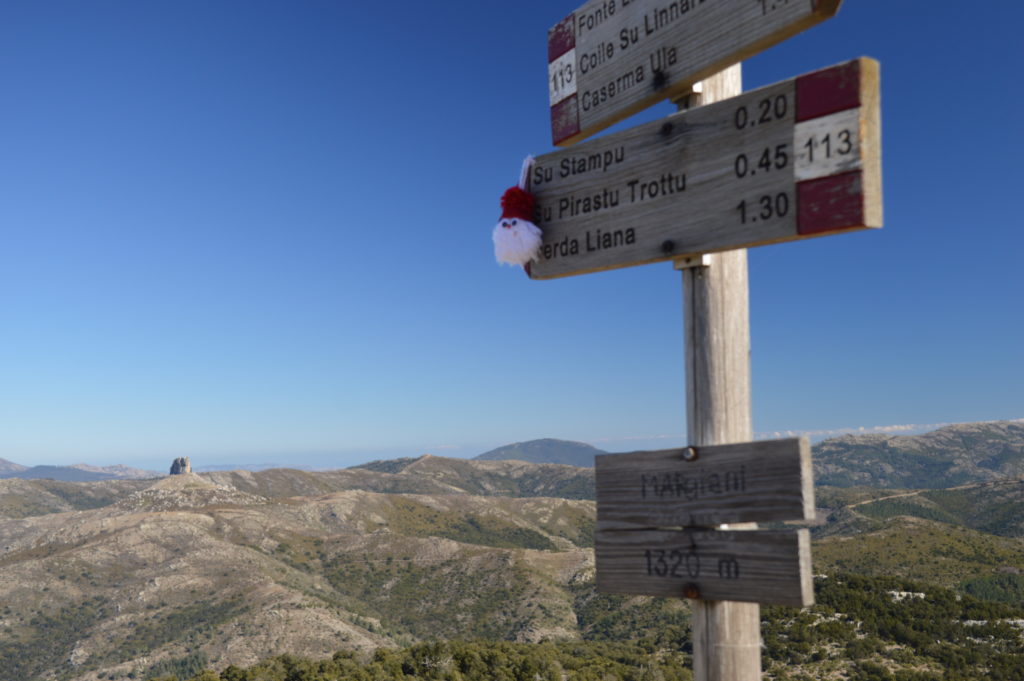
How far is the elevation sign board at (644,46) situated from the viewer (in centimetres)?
348

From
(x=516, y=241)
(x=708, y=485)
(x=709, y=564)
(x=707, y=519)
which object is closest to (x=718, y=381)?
(x=708, y=485)

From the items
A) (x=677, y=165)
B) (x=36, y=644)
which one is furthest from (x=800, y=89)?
(x=36, y=644)

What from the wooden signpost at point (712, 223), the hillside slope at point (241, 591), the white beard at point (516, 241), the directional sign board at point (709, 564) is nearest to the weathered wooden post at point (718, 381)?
the wooden signpost at point (712, 223)

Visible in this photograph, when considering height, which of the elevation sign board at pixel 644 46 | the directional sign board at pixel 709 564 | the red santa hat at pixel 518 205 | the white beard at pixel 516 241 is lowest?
the directional sign board at pixel 709 564

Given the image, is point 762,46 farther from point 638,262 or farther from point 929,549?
point 929,549

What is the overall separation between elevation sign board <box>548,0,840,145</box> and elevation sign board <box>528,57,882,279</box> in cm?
33

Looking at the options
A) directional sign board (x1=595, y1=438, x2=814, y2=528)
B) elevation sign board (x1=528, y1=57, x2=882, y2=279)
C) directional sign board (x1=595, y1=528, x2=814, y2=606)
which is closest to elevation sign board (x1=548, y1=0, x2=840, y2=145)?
elevation sign board (x1=528, y1=57, x2=882, y2=279)

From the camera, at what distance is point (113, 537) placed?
383 ft

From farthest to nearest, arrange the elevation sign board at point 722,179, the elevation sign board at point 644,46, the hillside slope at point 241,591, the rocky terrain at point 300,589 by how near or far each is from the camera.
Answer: the hillside slope at point 241,591 < the rocky terrain at point 300,589 < the elevation sign board at point 644,46 < the elevation sign board at point 722,179

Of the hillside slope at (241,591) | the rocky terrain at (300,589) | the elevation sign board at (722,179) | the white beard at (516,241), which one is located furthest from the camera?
the hillside slope at (241,591)

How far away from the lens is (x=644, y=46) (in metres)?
4.18

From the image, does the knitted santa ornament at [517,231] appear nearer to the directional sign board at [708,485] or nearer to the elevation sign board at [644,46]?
the elevation sign board at [644,46]

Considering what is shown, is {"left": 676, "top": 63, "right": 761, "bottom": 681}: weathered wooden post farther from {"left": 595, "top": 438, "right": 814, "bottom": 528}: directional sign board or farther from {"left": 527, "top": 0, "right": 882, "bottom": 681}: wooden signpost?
{"left": 595, "top": 438, "right": 814, "bottom": 528}: directional sign board

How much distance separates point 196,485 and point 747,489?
20581cm
